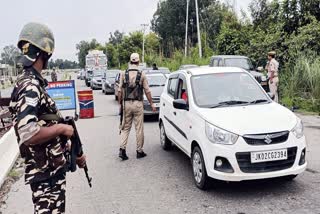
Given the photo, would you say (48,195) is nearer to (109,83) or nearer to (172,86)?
(172,86)

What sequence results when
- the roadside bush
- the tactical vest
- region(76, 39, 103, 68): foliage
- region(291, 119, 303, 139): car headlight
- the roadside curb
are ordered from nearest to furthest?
1. region(291, 119, 303, 139): car headlight
2. the roadside curb
3. the tactical vest
4. the roadside bush
5. region(76, 39, 103, 68): foliage

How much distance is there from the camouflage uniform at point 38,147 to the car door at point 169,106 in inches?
165

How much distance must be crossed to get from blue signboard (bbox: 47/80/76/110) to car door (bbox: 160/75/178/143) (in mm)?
5978

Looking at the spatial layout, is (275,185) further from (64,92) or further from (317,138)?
(64,92)

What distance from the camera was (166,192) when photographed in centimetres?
559

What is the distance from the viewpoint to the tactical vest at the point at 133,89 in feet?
24.5

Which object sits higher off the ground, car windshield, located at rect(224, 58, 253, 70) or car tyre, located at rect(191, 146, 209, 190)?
car windshield, located at rect(224, 58, 253, 70)

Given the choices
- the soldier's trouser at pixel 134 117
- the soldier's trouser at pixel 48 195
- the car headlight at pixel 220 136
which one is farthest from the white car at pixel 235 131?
the soldier's trouser at pixel 48 195

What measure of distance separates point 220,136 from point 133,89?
2.80 meters

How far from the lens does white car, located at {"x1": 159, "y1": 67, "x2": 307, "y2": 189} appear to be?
5027mm

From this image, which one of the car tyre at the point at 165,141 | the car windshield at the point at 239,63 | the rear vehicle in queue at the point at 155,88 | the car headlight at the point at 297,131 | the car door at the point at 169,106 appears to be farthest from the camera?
the car windshield at the point at 239,63

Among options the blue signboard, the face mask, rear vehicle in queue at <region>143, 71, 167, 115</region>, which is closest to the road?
the face mask

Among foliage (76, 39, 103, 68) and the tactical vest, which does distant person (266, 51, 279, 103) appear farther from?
foliage (76, 39, 103, 68)

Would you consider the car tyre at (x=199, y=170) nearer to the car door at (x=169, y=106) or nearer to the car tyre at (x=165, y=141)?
the car door at (x=169, y=106)
